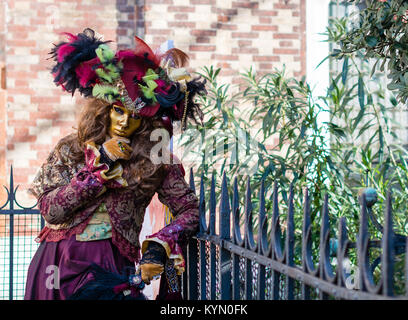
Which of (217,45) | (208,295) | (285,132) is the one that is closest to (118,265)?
(208,295)

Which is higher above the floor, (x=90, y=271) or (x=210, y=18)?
(x=210, y=18)

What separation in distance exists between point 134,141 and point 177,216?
1.24ft

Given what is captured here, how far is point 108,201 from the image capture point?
2617mm

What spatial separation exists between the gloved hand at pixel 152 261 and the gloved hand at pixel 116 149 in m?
0.38

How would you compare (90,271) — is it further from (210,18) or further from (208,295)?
(210,18)

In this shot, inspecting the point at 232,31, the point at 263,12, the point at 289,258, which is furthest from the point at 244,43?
the point at 289,258

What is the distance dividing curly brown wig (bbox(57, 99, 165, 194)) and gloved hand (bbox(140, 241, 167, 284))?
11.5 inches

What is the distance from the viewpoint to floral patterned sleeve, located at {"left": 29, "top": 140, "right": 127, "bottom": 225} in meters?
2.52

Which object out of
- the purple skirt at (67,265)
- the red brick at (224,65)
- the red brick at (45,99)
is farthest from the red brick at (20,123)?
the purple skirt at (67,265)

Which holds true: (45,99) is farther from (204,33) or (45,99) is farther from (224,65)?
(224,65)

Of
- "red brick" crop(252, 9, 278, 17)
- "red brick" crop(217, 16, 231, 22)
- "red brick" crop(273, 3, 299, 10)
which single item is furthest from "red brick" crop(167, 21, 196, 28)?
"red brick" crop(273, 3, 299, 10)

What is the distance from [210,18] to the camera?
619 centimetres

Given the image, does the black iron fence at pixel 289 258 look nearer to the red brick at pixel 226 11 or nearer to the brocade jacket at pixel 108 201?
the brocade jacket at pixel 108 201

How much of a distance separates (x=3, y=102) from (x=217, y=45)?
2.39m
